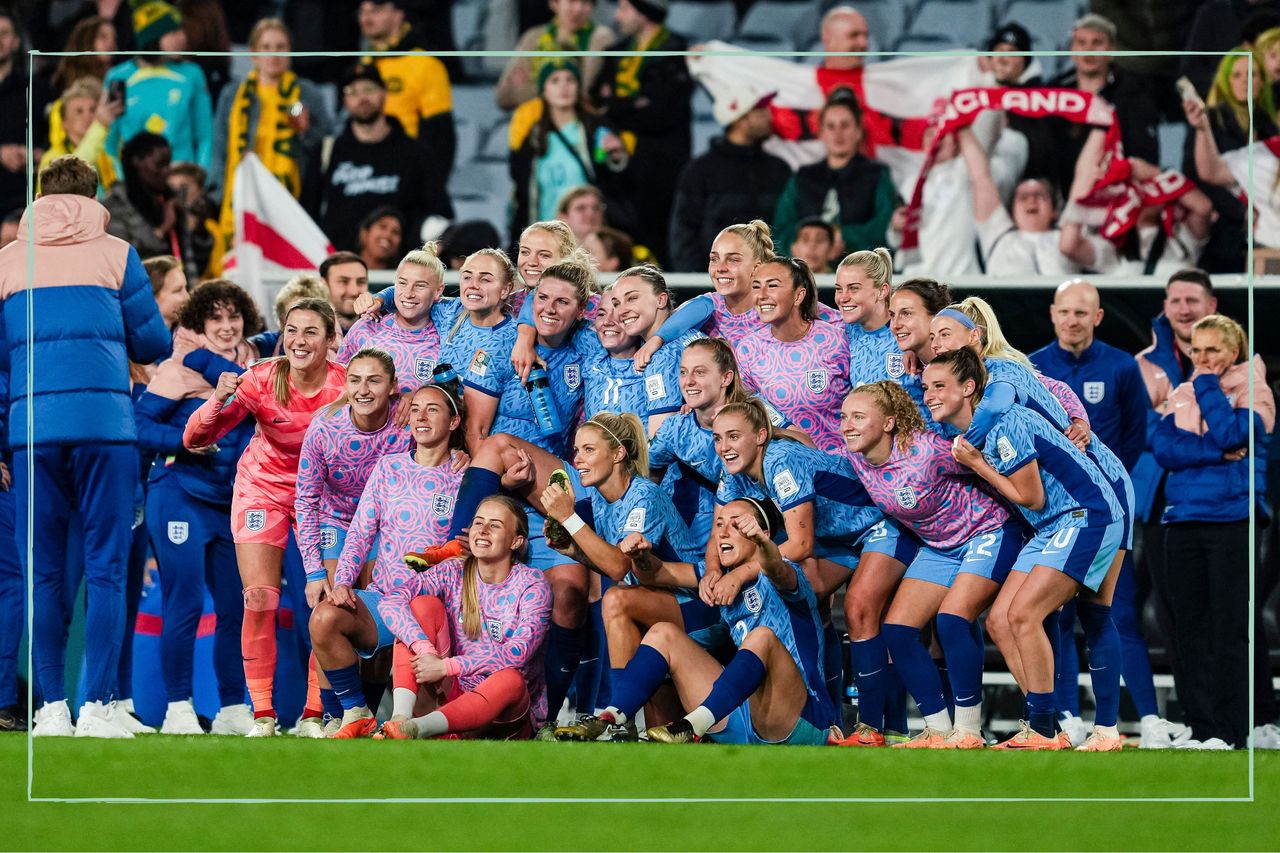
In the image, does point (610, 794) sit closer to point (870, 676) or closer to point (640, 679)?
point (640, 679)

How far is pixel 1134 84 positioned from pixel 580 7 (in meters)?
3.10

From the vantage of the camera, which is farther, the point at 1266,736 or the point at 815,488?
the point at 1266,736

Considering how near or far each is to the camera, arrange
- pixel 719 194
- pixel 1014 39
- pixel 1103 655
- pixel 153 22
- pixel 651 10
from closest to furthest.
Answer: pixel 1103 655 → pixel 719 194 → pixel 1014 39 → pixel 651 10 → pixel 153 22

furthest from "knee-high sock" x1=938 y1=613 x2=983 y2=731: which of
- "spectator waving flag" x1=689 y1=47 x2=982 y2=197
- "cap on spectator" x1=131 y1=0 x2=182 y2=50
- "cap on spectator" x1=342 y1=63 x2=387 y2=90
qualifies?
"cap on spectator" x1=131 y1=0 x2=182 y2=50

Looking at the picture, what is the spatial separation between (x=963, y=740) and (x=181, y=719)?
9.51 feet

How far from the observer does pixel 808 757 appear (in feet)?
20.1

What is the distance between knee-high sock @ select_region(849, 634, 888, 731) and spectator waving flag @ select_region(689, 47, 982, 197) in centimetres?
343

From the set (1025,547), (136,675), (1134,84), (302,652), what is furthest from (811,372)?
(1134,84)

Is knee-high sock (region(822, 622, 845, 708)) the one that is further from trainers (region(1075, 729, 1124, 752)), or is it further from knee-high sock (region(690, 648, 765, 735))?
trainers (region(1075, 729, 1124, 752))

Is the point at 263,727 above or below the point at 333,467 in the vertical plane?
below

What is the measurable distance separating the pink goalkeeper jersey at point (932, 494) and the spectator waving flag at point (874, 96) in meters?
3.18

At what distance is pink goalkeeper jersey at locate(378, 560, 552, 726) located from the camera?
656 centimetres

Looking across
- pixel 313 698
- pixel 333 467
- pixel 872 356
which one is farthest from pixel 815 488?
pixel 313 698

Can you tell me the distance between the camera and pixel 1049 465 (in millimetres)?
6418
